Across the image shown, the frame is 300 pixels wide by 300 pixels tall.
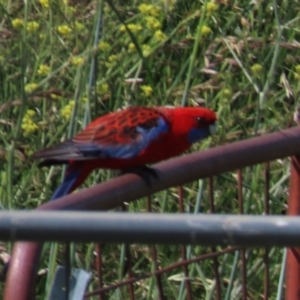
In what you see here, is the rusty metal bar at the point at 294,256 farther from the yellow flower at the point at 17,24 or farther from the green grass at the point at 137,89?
the yellow flower at the point at 17,24

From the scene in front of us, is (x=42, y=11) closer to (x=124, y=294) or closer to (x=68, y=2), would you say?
(x=68, y=2)

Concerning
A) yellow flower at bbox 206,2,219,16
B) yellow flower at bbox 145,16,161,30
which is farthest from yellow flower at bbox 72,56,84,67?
yellow flower at bbox 206,2,219,16

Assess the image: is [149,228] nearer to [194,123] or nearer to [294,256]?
[294,256]

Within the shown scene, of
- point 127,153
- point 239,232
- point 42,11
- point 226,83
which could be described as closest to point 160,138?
point 127,153

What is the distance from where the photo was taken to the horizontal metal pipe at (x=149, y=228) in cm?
105

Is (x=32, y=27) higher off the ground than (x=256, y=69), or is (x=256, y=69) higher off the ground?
(x=32, y=27)

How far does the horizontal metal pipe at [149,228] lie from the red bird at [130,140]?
5.51 feet

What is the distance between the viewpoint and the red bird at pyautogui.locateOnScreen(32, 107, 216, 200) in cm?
282

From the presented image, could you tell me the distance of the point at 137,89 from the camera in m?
3.50

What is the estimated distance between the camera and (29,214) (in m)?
1.05

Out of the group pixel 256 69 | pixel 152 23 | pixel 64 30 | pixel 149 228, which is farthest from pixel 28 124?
pixel 149 228

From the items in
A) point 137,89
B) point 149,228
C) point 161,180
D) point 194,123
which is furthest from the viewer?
point 137,89

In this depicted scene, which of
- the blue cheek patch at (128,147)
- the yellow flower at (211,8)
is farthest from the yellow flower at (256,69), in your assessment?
the blue cheek patch at (128,147)

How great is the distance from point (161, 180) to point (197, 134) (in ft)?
3.23
